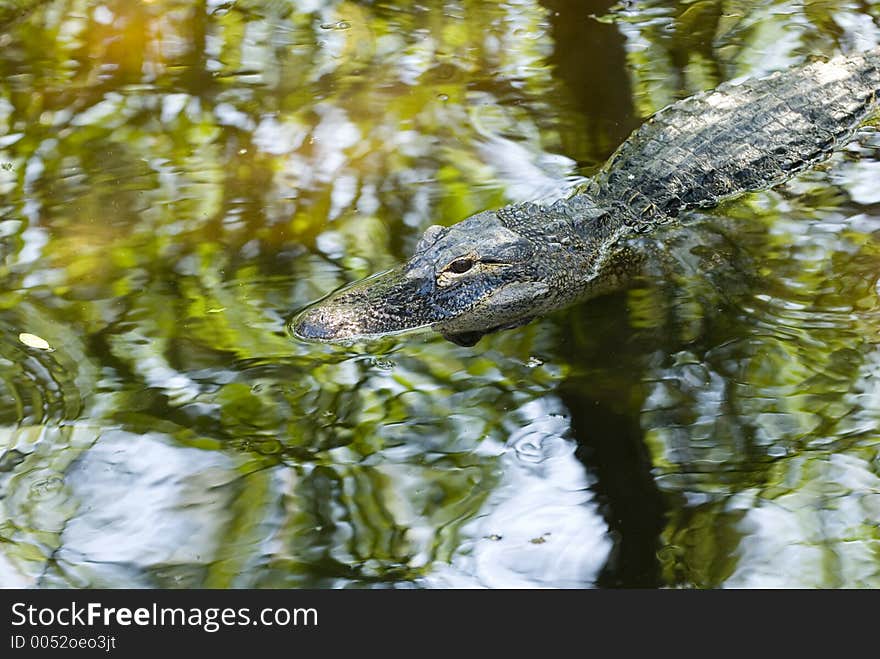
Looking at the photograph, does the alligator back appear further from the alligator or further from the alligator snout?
the alligator snout

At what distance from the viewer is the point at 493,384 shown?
12.7 feet

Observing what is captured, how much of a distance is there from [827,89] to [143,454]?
162 inches

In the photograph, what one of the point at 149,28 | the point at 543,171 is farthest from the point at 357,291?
the point at 149,28

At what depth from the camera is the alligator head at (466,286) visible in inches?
167

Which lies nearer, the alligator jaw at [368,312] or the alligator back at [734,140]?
the alligator jaw at [368,312]

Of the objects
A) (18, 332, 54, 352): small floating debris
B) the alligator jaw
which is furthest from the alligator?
(18, 332, 54, 352): small floating debris

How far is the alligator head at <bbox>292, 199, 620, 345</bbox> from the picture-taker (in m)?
4.23

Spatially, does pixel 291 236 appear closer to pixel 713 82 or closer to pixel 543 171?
pixel 543 171

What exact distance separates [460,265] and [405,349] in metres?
0.49

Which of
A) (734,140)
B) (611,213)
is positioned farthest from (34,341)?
(734,140)

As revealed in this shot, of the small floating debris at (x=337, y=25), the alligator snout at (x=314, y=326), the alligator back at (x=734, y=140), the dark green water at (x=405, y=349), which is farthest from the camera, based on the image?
the small floating debris at (x=337, y=25)

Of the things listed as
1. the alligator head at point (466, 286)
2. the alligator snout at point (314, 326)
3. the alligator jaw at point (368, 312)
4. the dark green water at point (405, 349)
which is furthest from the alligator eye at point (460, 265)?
the alligator snout at point (314, 326)

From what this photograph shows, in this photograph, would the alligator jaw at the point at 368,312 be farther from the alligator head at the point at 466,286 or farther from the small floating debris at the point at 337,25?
the small floating debris at the point at 337,25

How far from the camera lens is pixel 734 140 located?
5.23m
